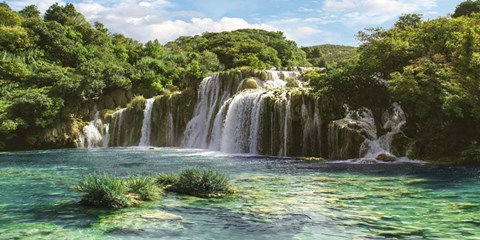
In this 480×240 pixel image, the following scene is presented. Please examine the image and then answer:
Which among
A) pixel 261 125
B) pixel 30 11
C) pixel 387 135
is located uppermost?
pixel 30 11

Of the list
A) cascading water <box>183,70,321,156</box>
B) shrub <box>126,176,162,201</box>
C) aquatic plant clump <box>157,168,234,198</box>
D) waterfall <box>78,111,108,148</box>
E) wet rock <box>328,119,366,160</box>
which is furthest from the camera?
waterfall <box>78,111,108,148</box>

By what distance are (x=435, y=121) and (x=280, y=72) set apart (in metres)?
23.3

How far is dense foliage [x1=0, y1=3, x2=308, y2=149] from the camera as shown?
44.0m

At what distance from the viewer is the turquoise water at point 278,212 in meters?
9.56

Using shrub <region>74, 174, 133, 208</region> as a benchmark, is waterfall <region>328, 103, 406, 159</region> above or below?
above

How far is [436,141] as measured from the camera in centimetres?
2452

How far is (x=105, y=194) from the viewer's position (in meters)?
12.2

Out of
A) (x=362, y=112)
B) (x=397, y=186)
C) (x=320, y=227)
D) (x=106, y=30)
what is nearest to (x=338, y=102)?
(x=362, y=112)

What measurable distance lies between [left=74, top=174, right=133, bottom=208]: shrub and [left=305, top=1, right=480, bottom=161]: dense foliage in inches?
Result: 671

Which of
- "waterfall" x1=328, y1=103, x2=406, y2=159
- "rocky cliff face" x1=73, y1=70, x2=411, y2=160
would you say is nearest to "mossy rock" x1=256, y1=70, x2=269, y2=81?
"rocky cliff face" x1=73, y1=70, x2=411, y2=160

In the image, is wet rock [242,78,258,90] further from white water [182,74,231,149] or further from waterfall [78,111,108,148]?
waterfall [78,111,108,148]

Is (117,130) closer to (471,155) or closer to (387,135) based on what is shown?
(387,135)

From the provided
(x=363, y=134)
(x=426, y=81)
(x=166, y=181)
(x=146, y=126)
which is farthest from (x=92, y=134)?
(x=426, y=81)

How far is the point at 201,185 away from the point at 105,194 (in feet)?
10.8
